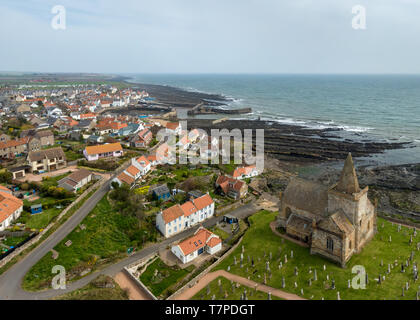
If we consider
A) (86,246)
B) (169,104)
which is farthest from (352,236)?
(169,104)

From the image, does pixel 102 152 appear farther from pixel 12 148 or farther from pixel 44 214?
pixel 44 214

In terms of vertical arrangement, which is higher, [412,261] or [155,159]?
[155,159]

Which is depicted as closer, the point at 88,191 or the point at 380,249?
the point at 380,249

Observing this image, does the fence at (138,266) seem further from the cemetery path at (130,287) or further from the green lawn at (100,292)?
the green lawn at (100,292)

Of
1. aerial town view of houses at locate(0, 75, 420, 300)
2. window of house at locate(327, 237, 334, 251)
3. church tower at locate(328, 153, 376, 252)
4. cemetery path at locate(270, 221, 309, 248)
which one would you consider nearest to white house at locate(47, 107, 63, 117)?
aerial town view of houses at locate(0, 75, 420, 300)

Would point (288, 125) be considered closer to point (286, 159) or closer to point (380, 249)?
point (286, 159)

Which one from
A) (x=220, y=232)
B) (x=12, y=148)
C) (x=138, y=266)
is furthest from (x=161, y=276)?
(x=12, y=148)

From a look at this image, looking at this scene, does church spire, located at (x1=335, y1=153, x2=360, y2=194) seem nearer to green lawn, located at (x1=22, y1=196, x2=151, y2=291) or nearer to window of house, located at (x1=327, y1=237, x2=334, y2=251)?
window of house, located at (x1=327, y1=237, x2=334, y2=251)
